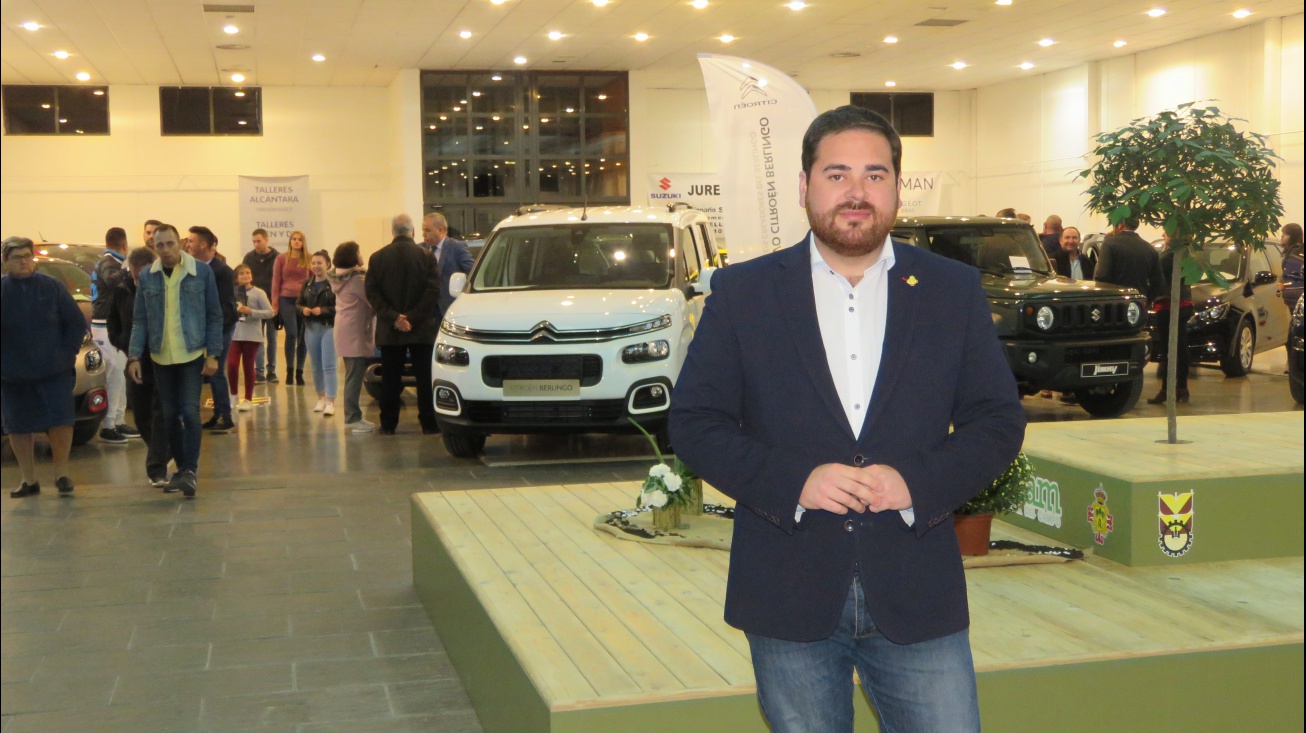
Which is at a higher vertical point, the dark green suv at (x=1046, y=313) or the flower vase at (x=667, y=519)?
the dark green suv at (x=1046, y=313)

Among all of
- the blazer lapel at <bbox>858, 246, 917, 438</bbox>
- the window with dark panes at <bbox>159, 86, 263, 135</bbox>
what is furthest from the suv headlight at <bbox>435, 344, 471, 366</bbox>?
the window with dark panes at <bbox>159, 86, 263, 135</bbox>

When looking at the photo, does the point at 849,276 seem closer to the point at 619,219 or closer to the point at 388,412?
the point at 619,219

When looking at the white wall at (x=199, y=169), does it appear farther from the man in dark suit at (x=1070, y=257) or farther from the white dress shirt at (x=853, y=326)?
the white dress shirt at (x=853, y=326)

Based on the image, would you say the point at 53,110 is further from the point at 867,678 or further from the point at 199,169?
the point at 867,678

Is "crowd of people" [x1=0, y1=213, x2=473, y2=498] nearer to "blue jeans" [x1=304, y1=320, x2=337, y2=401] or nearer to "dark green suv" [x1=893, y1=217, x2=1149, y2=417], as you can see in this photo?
"blue jeans" [x1=304, y1=320, x2=337, y2=401]

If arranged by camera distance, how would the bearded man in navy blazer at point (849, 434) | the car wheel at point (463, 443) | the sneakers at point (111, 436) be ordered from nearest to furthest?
the bearded man in navy blazer at point (849, 434), the car wheel at point (463, 443), the sneakers at point (111, 436)

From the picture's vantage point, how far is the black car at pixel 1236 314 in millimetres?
15000

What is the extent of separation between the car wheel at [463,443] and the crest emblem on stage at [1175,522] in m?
5.77

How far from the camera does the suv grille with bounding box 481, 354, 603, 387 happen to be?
30.2 feet

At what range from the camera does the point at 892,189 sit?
7.52ft

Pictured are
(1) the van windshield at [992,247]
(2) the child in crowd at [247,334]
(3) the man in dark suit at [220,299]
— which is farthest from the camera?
(2) the child in crowd at [247,334]

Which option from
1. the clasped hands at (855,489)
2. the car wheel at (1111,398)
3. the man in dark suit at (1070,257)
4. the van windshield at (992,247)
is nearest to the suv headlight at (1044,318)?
the van windshield at (992,247)

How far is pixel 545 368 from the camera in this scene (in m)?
9.23

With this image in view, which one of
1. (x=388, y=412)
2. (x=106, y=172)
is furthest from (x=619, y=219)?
(x=106, y=172)
